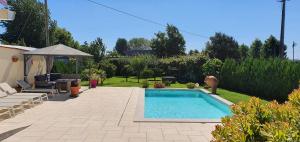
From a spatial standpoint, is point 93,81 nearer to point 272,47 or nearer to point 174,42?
point 272,47

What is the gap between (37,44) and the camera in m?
42.3

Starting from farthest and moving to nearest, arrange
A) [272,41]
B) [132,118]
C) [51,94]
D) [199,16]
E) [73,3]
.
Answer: [272,41] → [199,16] → [73,3] → [51,94] → [132,118]

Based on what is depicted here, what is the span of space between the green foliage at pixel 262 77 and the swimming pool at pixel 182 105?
10.1 feet

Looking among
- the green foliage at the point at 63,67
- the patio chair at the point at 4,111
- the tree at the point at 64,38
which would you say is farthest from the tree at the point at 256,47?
the patio chair at the point at 4,111

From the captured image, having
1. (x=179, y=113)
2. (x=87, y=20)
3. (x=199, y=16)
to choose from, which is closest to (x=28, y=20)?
(x=87, y=20)

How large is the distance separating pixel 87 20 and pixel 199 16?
430 inches

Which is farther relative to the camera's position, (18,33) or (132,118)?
(18,33)

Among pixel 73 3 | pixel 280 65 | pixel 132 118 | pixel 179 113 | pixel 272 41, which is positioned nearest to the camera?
pixel 132 118

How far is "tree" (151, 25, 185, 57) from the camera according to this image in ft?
155

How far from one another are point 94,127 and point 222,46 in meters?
32.2

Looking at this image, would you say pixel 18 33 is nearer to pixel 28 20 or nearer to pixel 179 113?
pixel 28 20

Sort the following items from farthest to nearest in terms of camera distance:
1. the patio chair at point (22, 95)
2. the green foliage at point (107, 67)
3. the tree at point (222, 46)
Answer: the tree at point (222, 46) < the green foliage at point (107, 67) < the patio chair at point (22, 95)

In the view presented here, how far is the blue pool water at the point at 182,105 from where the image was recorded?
12.9 meters

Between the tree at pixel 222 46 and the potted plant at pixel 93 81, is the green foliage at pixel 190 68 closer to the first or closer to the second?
the potted plant at pixel 93 81
